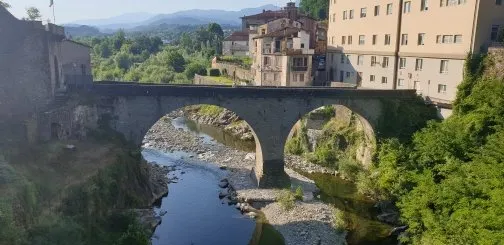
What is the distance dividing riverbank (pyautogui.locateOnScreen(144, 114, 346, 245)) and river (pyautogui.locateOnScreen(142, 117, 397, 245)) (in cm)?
89

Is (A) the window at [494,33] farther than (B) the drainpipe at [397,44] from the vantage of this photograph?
No

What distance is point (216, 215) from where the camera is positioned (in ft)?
85.5

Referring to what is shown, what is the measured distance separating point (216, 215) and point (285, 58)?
22201mm

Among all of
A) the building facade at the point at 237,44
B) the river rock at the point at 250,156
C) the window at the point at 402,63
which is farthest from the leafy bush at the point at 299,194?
the building facade at the point at 237,44

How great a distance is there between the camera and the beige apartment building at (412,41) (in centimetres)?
2766

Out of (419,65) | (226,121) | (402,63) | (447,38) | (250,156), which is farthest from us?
(226,121)

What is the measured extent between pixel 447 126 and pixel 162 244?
18.8 meters

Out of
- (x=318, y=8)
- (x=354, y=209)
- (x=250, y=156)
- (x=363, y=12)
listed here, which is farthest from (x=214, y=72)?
(x=354, y=209)

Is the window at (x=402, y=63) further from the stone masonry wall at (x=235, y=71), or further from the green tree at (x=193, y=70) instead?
the green tree at (x=193, y=70)

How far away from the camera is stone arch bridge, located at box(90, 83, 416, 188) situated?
27.4 meters

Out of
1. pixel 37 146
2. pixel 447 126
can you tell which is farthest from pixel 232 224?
pixel 447 126

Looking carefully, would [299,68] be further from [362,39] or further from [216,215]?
[216,215]

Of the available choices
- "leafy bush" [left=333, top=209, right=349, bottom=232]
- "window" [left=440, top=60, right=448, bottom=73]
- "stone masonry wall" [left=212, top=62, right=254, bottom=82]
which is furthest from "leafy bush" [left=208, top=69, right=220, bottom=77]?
"leafy bush" [left=333, top=209, right=349, bottom=232]

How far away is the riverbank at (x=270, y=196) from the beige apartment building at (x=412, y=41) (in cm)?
1144
